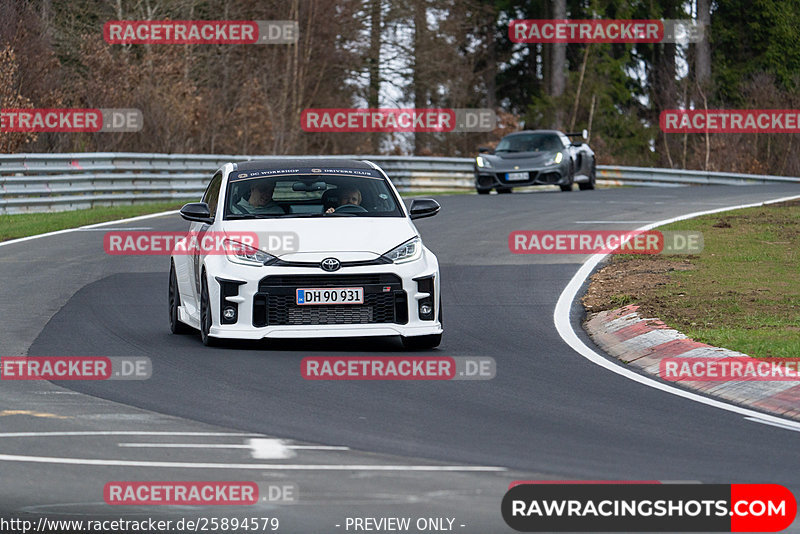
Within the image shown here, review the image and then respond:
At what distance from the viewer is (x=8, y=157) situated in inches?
938

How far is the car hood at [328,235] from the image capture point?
11062 millimetres

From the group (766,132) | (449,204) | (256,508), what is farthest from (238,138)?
(256,508)

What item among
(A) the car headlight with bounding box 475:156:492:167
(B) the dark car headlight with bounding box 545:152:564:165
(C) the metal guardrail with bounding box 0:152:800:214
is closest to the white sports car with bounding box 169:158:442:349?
(C) the metal guardrail with bounding box 0:152:800:214

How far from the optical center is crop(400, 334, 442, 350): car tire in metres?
11.3

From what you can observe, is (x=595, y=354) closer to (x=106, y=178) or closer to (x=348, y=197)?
(x=348, y=197)

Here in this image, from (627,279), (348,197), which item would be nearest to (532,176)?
(627,279)

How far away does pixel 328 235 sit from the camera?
11.3 meters

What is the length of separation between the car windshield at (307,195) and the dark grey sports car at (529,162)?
18.1m

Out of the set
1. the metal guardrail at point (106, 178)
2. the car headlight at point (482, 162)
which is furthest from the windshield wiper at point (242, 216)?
the car headlight at point (482, 162)

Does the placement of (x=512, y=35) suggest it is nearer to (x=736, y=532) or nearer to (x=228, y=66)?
(x=228, y=66)

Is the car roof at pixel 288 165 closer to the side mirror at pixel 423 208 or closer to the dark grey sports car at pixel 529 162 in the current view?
the side mirror at pixel 423 208

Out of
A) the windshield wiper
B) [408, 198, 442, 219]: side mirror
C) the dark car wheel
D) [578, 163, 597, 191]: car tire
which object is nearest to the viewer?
the windshield wiper

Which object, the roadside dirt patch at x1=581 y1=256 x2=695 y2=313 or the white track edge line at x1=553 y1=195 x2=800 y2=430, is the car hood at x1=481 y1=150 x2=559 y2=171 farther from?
the roadside dirt patch at x1=581 y1=256 x2=695 y2=313

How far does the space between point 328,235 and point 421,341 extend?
44.4 inches
